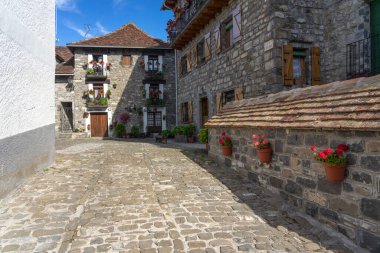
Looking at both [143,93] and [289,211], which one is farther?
[143,93]

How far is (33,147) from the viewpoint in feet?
18.1

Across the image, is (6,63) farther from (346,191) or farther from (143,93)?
(143,93)

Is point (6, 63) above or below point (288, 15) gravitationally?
below

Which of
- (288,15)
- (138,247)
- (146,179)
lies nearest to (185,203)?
(138,247)

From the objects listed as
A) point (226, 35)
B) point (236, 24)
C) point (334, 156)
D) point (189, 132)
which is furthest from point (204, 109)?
point (334, 156)

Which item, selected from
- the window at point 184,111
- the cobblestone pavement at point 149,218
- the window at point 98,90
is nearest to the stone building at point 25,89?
the cobblestone pavement at point 149,218

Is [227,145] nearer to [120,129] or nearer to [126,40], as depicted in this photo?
[120,129]

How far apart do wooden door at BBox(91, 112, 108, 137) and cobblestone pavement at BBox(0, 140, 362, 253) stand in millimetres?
13408

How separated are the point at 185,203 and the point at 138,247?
1414 mm

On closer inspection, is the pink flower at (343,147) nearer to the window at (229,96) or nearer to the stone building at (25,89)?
the stone building at (25,89)

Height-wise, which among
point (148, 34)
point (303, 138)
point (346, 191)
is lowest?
point (346, 191)

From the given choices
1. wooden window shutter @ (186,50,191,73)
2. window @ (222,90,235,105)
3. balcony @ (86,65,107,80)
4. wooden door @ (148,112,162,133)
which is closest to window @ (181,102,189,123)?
wooden window shutter @ (186,50,191,73)

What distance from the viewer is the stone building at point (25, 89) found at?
13.9 feet

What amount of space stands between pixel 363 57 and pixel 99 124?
1643 cm
